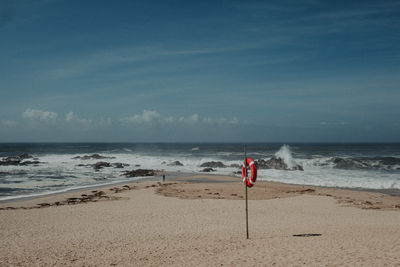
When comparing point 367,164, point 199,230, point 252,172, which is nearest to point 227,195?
point 199,230

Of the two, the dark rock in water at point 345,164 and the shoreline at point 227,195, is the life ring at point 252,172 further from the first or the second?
the dark rock in water at point 345,164

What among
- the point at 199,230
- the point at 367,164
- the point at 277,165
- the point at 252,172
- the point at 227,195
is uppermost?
the point at 252,172

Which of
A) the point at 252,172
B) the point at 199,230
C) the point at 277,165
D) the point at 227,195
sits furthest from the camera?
the point at 277,165

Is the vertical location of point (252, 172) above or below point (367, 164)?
above

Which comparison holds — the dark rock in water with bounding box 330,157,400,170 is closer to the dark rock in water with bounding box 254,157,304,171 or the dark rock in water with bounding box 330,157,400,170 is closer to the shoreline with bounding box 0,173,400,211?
the dark rock in water with bounding box 254,157,304,171

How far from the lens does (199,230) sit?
41.2ft

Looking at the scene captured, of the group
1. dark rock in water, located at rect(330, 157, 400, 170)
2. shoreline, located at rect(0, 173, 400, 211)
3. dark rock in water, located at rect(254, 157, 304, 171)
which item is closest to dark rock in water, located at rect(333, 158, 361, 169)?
dark rock in water, located at rect(330, 157, 400, 170)

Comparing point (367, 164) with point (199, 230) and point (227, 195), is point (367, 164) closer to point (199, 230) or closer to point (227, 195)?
point (227, 195)

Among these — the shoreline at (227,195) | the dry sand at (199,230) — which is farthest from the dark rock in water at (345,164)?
the dry sand at (199,230)

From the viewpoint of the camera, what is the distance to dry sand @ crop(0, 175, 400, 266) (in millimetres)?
9023

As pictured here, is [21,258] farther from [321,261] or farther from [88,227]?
[321,261]

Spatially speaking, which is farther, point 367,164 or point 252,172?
point 367,164

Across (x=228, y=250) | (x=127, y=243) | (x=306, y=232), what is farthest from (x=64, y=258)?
(x=306, y=232)

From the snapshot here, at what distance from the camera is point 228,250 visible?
9766mm
